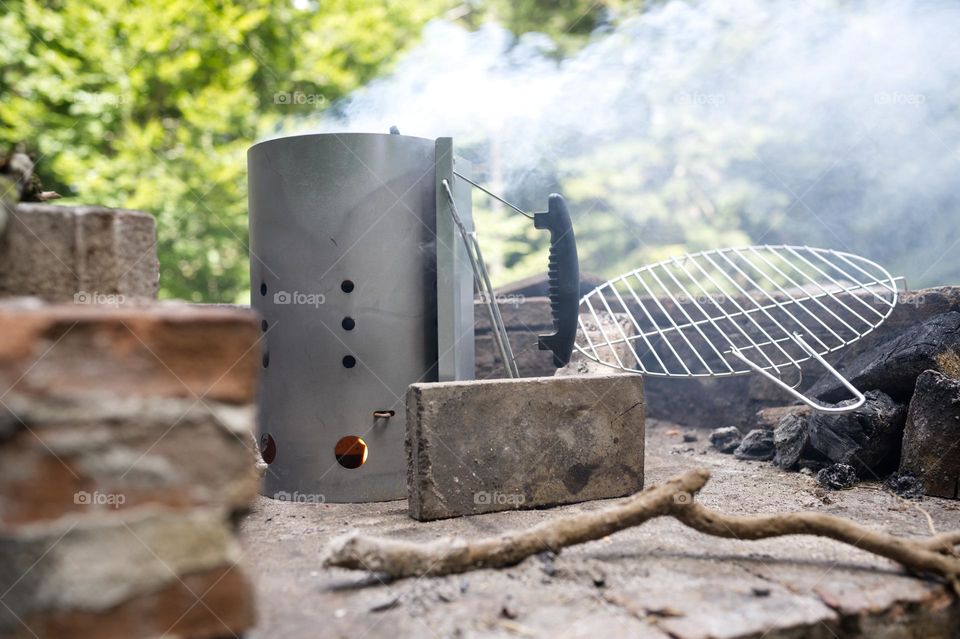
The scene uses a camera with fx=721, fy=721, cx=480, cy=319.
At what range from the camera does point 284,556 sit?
2172 mm

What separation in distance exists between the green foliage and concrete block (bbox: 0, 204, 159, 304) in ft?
17.7

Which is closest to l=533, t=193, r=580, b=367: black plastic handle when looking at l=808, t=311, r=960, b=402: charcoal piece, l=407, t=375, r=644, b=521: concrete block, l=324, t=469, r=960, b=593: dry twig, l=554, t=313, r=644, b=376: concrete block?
Answer: l=554, t=313, r=644, b=376: concrete block

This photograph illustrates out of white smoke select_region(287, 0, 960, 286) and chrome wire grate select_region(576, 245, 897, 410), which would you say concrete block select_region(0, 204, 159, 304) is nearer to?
chrome wire grate select_region(576, 245, 897, 410)

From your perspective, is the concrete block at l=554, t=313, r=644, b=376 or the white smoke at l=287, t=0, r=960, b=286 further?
the white smoke at l=287, t=0, r=960, b=286

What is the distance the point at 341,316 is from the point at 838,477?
2163 millimetres

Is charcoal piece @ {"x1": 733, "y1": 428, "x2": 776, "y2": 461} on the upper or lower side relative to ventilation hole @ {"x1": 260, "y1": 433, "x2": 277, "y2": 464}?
lower

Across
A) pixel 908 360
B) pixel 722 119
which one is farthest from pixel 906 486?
pixel 722 119

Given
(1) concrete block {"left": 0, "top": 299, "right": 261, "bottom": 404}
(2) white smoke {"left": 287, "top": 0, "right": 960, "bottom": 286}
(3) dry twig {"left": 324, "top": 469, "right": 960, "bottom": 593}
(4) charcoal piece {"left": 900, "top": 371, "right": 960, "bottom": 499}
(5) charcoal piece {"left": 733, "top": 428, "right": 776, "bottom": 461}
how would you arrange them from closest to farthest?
1. (1) concrete block {"left": 0, "top": 299, "right": 261, "bottom": 404}
2. (3) dry twig {"left": 324, "top": 469, "right": 960, "bottom": 593}
3. (4) charcoal piece {"left": 900, "top": 371, "right": 960, "bottom": 499}
4. (5) charcoal piece {"left": 733, "top": 428, "right": 776, "bottom": 461}
5. (2) white smoke {"left": 287, "top": 0, "right": 960, "bottom": 286}

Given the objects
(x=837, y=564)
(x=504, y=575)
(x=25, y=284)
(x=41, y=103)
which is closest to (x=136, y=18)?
(x=41, y=103)

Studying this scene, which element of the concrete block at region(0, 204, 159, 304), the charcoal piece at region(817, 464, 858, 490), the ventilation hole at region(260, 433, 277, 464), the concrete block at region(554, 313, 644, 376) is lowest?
the charcoal piece at region(817, 464, 858, 490)

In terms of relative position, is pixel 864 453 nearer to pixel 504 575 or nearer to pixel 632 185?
pixel 504 575

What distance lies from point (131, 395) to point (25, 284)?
1.82 feet

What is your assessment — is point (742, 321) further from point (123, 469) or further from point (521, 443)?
point (123, 469)

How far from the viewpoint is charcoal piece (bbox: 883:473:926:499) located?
2.81 meters
